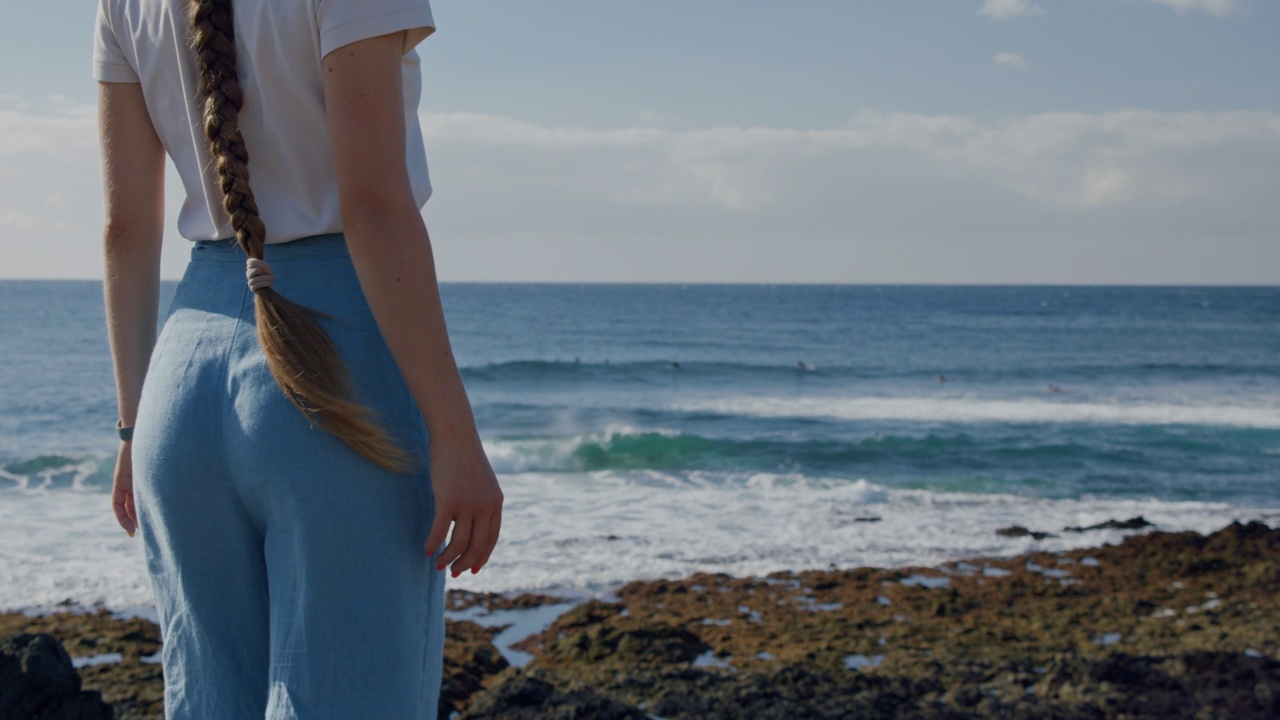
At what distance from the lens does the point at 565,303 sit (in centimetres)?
7075

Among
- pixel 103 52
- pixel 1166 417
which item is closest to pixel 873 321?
pixel 1166 417

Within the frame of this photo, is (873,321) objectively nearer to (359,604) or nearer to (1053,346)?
(1053,346)

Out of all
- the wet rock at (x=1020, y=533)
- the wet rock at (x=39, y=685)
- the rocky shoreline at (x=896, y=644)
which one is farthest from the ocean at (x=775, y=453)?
the wet rock at (x=39, y=685)

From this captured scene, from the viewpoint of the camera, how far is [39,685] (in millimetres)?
3418

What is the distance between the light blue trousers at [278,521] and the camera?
1.19 metres

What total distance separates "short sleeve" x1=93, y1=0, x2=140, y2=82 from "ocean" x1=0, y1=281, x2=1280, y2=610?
21.4 ft

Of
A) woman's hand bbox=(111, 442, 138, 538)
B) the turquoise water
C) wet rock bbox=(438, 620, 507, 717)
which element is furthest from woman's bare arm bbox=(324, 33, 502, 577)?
the turquoise water

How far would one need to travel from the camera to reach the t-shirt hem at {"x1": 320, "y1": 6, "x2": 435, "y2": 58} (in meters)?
1.16

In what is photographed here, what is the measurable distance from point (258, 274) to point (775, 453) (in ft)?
48.3

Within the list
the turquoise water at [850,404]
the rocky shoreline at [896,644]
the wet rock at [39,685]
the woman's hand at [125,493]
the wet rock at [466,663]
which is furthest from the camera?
the turquoise water at [850,404]

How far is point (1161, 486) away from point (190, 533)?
14180 millimetres

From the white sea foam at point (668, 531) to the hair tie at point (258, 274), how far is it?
21.6 ft

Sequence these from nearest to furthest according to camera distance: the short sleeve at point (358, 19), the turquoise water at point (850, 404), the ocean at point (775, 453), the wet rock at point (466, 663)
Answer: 1. the short sleeve at point (358, 19)
2. the wet rock at point (466, 663)
3. the ocean at point (775, 453)
4. the turquoise water at point (850, 404)

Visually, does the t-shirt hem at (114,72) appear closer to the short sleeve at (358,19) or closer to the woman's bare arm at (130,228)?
the woman's bare arm at (130,228)
